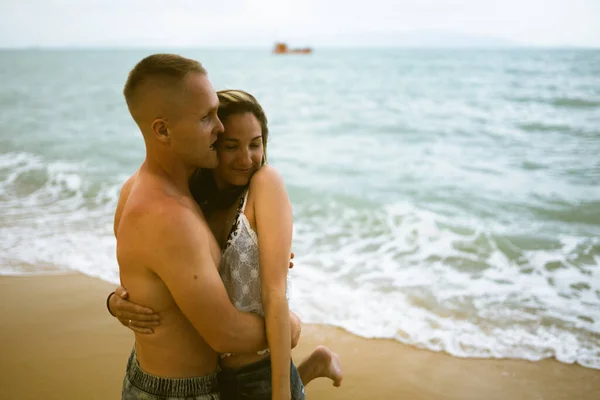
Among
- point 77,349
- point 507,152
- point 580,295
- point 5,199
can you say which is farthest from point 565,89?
point 77,349

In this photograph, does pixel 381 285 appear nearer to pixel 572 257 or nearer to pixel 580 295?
pixel 580 295

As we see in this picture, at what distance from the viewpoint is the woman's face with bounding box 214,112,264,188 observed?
7.34 feet

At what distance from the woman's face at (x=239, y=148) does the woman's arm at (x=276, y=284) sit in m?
0.25

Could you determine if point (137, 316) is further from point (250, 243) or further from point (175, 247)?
point (250, 243)

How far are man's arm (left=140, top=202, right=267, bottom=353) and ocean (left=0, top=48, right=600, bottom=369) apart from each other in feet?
8.64

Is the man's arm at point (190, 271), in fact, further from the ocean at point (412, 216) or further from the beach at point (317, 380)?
the ocean at point (412, 216)

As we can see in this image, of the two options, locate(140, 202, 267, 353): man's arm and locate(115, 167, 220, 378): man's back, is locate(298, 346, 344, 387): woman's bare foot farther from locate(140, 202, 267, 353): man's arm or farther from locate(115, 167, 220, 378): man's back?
locate(140, 202, 267, 353): man's arm

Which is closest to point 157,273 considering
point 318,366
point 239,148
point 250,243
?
point 250,243

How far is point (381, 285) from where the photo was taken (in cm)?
528

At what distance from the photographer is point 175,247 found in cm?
184

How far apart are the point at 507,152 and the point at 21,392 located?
38.2ft

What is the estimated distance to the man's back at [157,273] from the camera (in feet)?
6.23

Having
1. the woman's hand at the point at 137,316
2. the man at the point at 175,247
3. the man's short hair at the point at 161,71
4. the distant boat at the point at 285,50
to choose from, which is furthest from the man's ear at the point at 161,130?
the distant boat at the point at 285,50

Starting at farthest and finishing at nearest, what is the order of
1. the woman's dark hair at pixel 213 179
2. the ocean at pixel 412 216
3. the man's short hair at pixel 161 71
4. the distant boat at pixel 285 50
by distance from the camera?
1. the distant boat at pixel 285 50
2. the ocean at pixel 412 216
3. the woman's dark hair at pixel 213 179
4. the man's short hair at pixel 161 71
